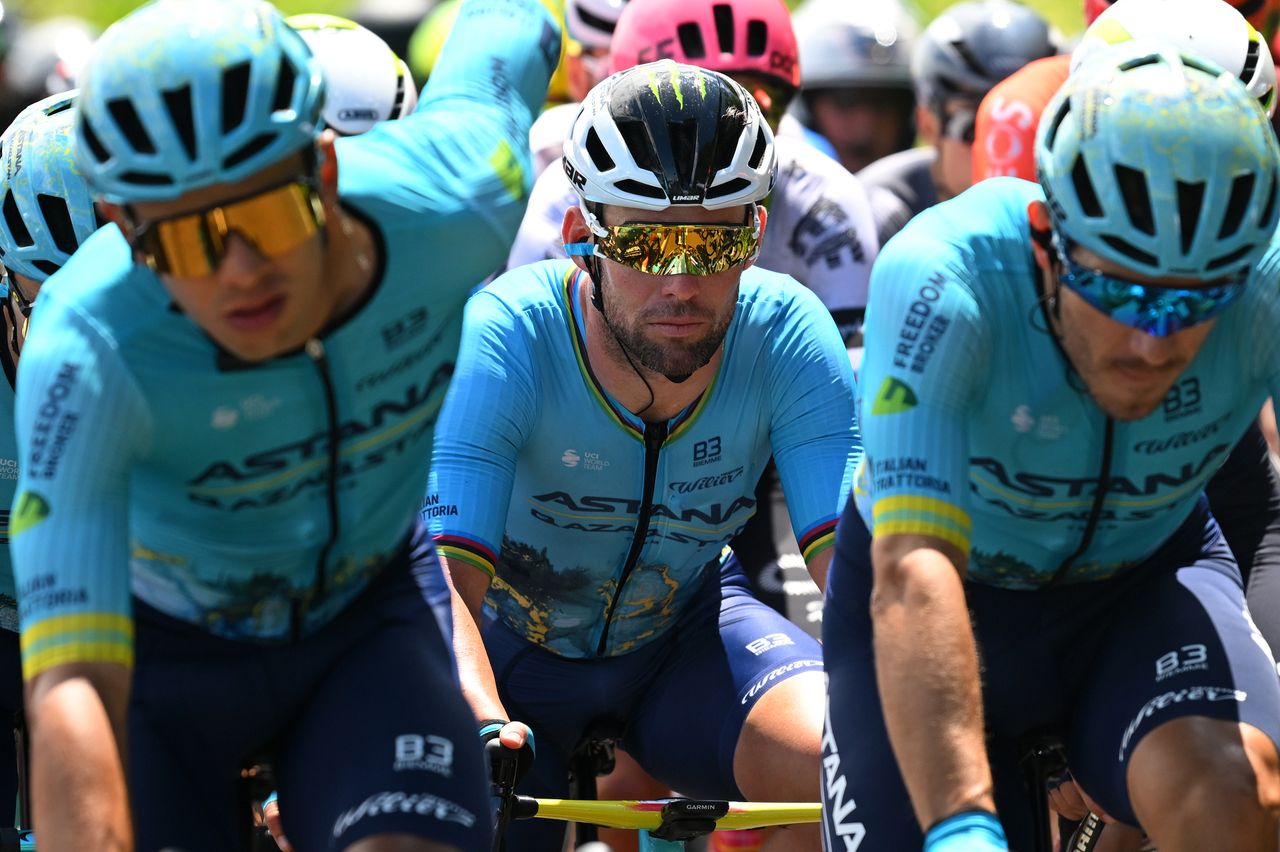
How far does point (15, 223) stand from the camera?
18.5ft

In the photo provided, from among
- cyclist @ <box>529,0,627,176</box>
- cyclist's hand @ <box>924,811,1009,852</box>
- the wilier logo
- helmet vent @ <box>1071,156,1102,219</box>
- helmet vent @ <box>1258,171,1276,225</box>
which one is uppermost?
helmet vent @ <box>1071,156,1102,219</box>

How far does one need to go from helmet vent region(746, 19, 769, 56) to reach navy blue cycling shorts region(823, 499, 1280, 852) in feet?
13.8

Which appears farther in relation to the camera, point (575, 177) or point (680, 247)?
point (575, 177)

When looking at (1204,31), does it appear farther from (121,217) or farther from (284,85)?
(121,217)

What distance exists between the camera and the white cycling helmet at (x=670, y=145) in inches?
218

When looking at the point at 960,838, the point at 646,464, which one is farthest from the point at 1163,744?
the point at 646,464

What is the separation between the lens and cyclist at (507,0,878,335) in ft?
24.9

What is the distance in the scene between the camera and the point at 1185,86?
3.96 metres

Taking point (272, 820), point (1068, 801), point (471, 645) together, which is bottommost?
point (1068, 801)


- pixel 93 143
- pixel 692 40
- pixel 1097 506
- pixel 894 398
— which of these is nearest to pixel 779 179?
pixel 692 40

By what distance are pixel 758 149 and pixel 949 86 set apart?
19.4 feet

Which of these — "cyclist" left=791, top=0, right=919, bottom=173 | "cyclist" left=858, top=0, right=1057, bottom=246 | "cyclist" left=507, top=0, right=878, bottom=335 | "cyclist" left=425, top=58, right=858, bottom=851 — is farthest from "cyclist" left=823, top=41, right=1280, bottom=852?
"cyclist" left=791, top=0, right=919, bottom=173

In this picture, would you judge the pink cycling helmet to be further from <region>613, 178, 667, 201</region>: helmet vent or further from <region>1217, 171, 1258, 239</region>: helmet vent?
<region>1217, 171, 1258, 239</region>: helmet vent

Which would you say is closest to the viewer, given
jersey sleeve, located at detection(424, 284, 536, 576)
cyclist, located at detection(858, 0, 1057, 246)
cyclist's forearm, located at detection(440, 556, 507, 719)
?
cyclist's forearm, located at detection(440, 556, 507, 719)
